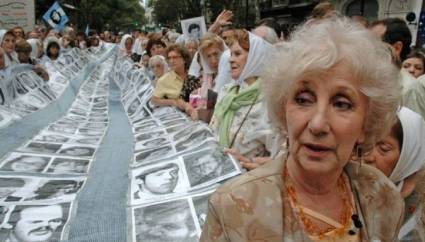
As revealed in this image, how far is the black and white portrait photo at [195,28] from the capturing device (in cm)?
926

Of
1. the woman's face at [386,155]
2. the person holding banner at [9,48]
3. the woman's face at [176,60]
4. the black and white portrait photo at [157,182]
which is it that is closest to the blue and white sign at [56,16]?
the person holding banner at [9,48]

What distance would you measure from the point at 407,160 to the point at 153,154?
8.98ft

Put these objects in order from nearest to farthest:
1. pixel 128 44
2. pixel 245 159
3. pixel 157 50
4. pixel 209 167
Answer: pixel 245 159
pixel 209 167
pixel 157 50
pixel 128 44

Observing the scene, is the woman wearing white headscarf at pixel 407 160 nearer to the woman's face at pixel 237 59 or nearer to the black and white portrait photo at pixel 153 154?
the woman's face at pixel 237 59

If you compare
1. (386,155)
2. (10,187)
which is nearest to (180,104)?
(10,187)

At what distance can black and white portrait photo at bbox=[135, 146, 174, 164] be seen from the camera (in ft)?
14.1

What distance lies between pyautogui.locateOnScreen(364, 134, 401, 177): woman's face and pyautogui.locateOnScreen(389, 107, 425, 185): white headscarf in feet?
0.07

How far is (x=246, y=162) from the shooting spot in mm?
3064

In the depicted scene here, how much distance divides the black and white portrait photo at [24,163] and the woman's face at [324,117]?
131 inches

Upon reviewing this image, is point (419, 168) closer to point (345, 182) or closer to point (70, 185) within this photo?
point (345, 182)

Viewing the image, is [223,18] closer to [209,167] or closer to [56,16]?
[209,167]

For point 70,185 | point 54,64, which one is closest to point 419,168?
point 70,185

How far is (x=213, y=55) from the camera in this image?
16.5 feet

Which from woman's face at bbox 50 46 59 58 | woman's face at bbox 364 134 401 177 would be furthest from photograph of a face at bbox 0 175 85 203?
woman's face at bbox 50 46 59 58
